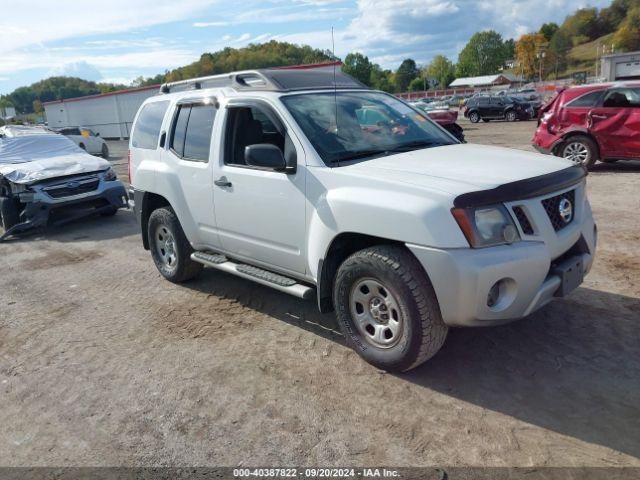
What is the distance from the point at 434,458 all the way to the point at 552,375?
1.20 m

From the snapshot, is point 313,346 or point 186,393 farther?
point 313,346

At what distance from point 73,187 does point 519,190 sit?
8.00 m

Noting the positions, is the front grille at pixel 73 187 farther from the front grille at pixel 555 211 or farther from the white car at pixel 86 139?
the white car at pixel 86 139

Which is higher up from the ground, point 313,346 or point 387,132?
point 387,132

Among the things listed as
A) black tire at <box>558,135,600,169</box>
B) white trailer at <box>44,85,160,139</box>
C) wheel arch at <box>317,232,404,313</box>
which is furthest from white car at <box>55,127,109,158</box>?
wheel arch at <box>317,232,404,313</box>

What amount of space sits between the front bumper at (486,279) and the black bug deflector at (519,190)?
28cm

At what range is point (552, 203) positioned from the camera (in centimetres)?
358

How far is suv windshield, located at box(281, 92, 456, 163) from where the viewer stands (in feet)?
13.5

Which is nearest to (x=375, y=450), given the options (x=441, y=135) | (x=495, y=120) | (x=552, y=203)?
(x=552, y=203)

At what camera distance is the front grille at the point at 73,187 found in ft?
29.6

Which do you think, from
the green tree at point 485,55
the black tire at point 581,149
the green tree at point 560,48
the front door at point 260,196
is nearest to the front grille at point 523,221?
the front door at point 260,196

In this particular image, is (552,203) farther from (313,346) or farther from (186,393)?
(186,393)

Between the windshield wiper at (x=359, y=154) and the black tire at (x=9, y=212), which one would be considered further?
the black tire at (x=9, y=212)

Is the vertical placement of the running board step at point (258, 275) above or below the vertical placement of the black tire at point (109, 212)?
above
